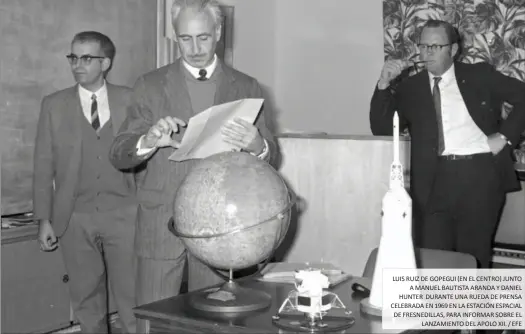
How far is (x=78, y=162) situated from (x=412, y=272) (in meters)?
2.75

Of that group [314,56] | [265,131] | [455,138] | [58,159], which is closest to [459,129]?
[455,138]

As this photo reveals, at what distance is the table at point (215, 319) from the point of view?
7.21 feet

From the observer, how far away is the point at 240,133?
285 cm

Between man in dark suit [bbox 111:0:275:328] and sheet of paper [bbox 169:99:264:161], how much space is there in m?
0.06

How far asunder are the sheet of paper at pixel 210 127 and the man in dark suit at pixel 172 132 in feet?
0.20

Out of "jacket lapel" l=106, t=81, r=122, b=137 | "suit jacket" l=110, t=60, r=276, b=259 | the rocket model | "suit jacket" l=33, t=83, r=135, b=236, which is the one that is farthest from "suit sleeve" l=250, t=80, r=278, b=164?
"jacket lapel" l=106, t=81, r=122, b=137

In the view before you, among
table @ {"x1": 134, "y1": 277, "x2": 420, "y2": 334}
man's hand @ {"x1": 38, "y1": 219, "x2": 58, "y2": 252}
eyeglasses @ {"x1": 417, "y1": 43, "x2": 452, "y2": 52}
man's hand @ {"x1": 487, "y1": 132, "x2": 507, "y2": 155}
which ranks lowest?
man's hand @ {"x1": 38, "y1": 219, "x2": 58, "y2": 252}

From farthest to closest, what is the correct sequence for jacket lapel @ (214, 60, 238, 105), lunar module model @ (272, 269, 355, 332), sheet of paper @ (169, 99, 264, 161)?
jacket lapel @ (214, 60, 238, 105)
sheet of paper @ (169, 99, 264, 161)
lunar module model @ (272, 269, 355, 332)

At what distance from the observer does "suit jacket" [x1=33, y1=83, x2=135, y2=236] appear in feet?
15.0

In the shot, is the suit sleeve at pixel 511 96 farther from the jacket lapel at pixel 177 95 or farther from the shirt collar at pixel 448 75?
the jacket lapel at pixel 177 95

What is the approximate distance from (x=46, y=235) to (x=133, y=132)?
176 cm

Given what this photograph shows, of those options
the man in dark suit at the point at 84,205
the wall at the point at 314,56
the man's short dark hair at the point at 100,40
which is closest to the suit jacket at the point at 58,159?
the man in dark suit at the point at 84,205

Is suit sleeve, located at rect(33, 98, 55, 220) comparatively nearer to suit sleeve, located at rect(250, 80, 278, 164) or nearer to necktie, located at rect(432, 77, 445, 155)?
suit sleeve, located at rect(250, 80, 278, 164)

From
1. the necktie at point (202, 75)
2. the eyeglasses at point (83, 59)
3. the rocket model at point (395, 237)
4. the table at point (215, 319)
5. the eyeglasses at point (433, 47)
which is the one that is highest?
the eyeglasses at point (433, 47)
